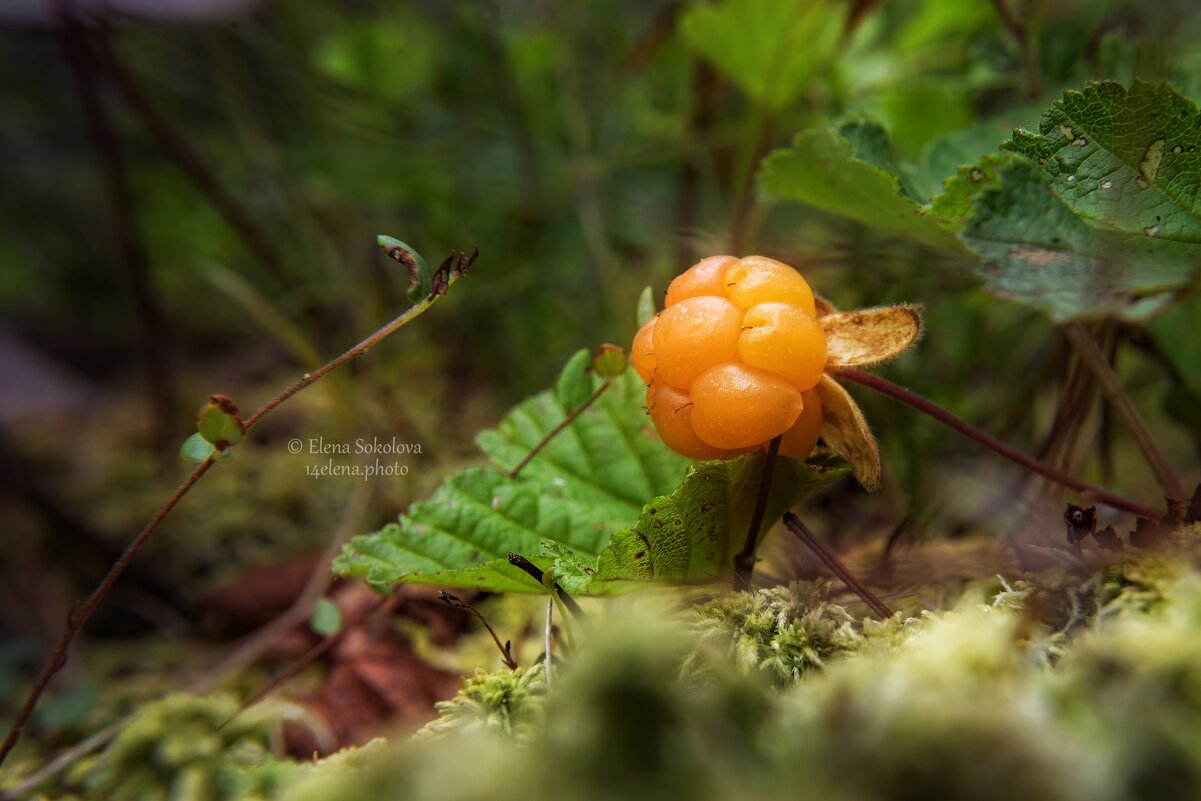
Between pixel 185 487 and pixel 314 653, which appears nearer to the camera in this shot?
pixel 185 487

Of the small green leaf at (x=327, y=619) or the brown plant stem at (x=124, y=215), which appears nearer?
the small green leaf at (x=327, y=619)

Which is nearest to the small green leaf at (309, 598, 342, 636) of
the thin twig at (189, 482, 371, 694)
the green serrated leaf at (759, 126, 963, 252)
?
the thin twig at (189, 482, 371, 694)

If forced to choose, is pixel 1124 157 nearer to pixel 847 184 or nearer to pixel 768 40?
pixel 847 184

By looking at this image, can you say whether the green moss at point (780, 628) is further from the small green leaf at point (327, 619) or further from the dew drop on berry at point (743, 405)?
the small green leaf at point (327, 619)

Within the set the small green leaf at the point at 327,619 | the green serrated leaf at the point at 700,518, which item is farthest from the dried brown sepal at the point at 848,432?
the small green leaf at the point at 327,619

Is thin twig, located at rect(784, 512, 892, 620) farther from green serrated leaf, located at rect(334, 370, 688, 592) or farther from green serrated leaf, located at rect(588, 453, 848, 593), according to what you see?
green serrated leaf, located at rect(334, 370, 688, 592)

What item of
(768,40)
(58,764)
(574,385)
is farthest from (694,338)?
(768,40)
